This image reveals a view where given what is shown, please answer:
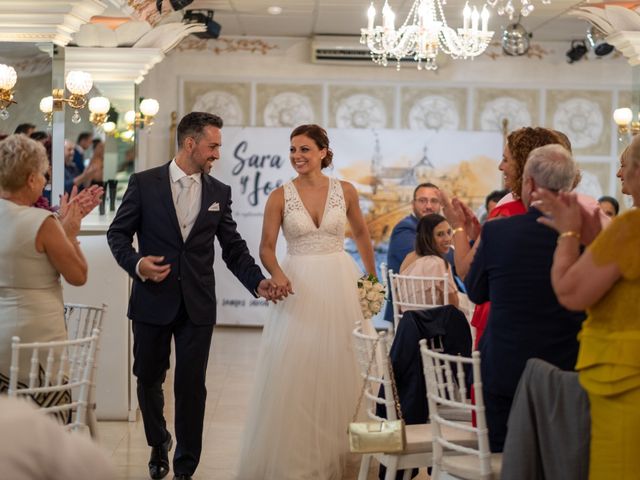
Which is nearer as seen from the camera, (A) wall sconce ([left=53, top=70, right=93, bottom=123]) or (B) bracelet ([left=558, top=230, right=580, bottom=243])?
(B) bracelet ([left=558, top=230, right=580, bottom=243])

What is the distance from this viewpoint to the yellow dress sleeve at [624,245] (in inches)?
105

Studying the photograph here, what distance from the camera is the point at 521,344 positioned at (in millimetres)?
3148

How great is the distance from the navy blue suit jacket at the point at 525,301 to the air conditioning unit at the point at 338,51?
812cm

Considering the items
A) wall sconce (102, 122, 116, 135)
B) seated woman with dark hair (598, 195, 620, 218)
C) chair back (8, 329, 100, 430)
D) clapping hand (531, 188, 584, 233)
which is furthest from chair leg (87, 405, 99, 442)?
seated woman with dark hair (598, 195, 620, 218)

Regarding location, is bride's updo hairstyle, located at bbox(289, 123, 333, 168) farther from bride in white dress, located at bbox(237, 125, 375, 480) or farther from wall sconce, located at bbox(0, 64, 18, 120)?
wall sconce, located at bbox(0, 64, 18, 120)

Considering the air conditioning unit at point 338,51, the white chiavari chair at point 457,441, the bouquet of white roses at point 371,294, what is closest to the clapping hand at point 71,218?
the white chiavari chair at point 457,441

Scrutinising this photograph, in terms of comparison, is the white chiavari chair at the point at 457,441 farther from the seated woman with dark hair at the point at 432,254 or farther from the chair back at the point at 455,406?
the seated woman with dark hair at the point at 432,254

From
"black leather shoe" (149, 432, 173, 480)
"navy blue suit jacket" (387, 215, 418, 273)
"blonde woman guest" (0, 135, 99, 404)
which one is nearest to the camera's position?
"blonde woman guest" (0, 135, 99, 404)

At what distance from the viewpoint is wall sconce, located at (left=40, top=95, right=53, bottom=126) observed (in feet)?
20.6

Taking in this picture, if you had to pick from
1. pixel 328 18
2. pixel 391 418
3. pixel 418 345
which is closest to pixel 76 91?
pixel 418 345

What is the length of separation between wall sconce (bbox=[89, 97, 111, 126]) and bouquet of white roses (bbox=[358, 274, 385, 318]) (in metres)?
3.49

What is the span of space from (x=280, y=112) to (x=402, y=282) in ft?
18.8

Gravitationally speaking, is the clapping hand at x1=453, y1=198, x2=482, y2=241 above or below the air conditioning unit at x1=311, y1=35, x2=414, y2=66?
below

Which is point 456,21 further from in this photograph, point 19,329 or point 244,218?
point 19,329
